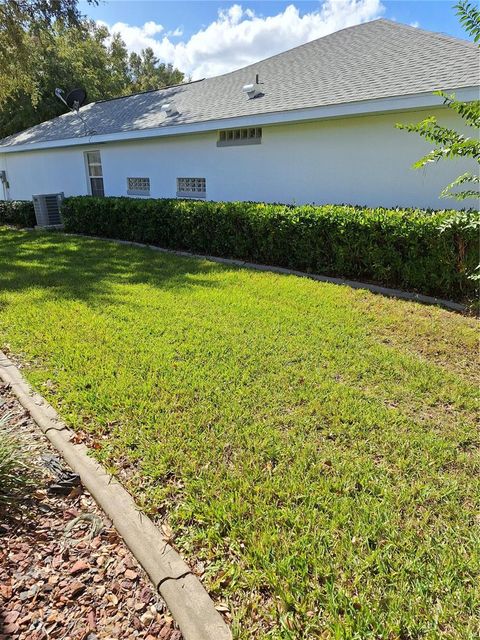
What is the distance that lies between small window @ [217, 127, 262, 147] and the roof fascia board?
1.75 feet

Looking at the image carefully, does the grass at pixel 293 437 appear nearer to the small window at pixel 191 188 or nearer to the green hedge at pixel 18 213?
the small window at pixel 191 188

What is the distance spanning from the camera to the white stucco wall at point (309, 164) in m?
7.72

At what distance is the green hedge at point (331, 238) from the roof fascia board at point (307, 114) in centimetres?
181

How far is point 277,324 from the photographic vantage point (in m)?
5.23

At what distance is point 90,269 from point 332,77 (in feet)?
22.2

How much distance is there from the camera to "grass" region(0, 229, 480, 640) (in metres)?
1.98

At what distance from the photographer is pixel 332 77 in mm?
9445

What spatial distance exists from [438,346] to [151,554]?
367 cm

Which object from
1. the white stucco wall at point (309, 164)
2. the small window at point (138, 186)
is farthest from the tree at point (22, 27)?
the small window at point (138, 186)

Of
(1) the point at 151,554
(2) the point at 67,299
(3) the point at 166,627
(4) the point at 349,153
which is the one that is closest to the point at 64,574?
(1) the point at 151,554

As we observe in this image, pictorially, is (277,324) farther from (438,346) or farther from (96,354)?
(96,354)

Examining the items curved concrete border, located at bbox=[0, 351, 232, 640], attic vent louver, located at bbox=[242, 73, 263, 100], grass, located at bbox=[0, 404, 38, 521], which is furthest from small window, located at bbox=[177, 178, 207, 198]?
grass, located at bbox=[0, 404, 38, 521]

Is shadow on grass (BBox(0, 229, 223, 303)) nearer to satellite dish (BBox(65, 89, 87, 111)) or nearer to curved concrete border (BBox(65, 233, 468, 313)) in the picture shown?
curved concrete border (BBox(65, 233, 468, 313))

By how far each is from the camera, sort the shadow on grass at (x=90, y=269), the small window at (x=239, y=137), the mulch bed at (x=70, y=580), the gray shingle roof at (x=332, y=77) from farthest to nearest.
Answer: the small window at (x=239, y=137)
the gray shingle roof at (x=332, y=77)
the shadow on grass at (x=90, y=269)
the mulch bed at (x=70, y=580)
